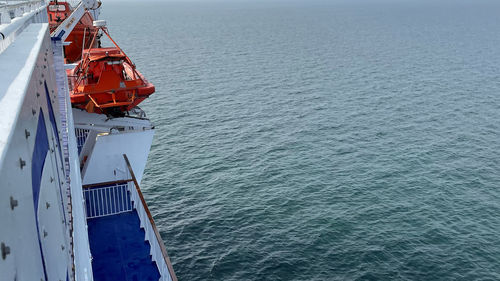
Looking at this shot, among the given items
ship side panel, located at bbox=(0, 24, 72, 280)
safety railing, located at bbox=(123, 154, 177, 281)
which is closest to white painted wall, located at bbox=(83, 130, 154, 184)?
safety railing, located at bbox=(123, 154, 177, 281)

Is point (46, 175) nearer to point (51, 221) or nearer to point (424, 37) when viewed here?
point (51, 221)

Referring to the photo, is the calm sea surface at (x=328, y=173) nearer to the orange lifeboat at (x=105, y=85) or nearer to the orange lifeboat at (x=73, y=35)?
the orange lifeboat at (x=105, y=85)

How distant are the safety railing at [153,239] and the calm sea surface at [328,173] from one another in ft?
22.6

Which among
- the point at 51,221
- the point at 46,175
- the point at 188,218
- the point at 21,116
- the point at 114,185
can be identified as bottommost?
the point at 188,218

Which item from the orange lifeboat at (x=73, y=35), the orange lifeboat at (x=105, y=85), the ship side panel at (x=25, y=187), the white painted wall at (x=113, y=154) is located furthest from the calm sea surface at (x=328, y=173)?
the ship side panel at (x=25, y=187)

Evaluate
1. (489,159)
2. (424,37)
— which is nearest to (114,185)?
(489,159)

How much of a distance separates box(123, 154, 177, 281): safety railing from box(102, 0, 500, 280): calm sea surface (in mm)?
6899

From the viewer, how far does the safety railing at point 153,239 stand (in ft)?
41.4

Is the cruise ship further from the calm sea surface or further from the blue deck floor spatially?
the calm sea surface

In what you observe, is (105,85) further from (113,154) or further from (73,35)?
(73,35)

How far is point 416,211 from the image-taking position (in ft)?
89.5

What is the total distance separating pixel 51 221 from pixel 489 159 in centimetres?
3669

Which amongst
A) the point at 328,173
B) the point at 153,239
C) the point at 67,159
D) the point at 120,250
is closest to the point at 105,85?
the point at 120,250

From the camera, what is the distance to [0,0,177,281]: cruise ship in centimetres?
296
